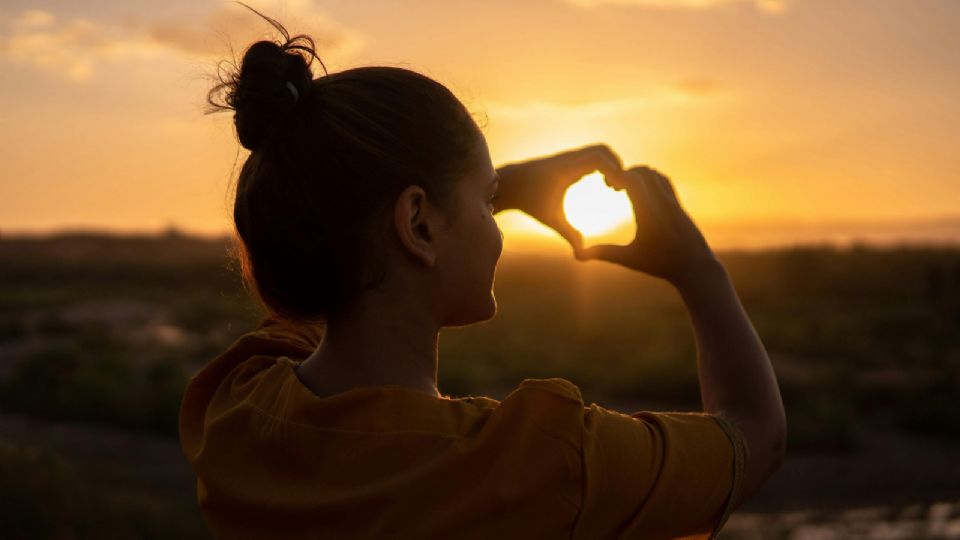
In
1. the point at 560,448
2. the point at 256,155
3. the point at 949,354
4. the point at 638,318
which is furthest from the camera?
the point at 638,318

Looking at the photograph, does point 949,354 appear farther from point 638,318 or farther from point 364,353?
point 364,353

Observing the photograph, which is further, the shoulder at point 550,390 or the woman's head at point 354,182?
the woman's head at point 354,182

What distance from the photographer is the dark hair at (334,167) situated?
1442 millimetres

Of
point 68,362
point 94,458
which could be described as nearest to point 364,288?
point 94,458

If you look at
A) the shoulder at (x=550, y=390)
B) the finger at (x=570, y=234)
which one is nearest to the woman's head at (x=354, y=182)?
the finger at (x=570, y=234)

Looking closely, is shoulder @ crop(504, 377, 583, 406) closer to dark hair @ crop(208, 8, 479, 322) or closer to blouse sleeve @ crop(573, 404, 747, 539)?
blouse sleeve @ crop(573, 404, 747, 539)

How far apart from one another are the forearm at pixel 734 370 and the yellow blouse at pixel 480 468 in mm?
46

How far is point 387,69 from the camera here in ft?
4.99

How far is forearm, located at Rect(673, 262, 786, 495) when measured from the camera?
4.52 ft

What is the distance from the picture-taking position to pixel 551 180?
1.61 meters

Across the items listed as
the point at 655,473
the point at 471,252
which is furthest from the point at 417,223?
the point at 655,473

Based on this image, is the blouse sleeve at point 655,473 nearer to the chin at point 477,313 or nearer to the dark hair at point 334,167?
the chin at point 477,313

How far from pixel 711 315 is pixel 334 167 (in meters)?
0.51

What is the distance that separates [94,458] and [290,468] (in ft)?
36.0
